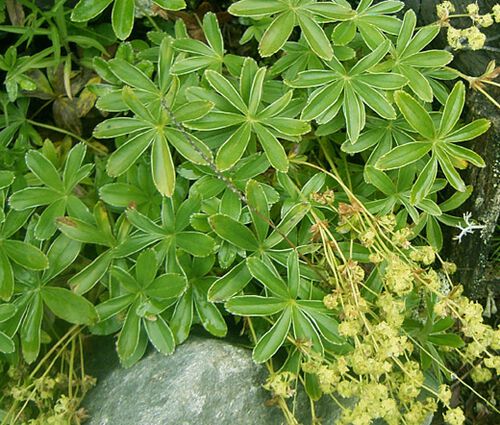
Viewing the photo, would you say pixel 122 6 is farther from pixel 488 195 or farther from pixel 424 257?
pixel 488 195

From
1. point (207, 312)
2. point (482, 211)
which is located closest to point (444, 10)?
point (482, 211)

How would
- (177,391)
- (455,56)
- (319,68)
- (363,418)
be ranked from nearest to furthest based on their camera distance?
(363,418)
(177,391)
(319,68)
(455,56)

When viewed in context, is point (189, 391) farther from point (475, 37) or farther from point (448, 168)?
point (475, 37)

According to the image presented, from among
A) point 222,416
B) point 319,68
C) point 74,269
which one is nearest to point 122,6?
point 319,68

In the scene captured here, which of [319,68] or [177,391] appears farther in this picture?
[319,68]

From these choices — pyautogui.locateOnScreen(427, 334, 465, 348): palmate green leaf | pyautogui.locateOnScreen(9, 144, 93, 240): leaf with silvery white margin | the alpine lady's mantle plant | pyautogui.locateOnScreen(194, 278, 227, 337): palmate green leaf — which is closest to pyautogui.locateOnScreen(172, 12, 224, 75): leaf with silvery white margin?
the alpine lady's mantle plant

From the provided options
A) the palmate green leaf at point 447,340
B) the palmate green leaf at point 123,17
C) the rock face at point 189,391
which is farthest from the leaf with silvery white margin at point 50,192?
the palmate green leaf at point 447,340

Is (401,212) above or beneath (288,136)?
beneath

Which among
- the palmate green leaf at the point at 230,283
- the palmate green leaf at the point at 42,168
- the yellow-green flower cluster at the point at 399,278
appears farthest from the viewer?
the palmate green leaf at the point at 42,168

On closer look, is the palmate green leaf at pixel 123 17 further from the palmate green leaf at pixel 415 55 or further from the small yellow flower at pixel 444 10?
the small yellow flower at pixel 444 10
